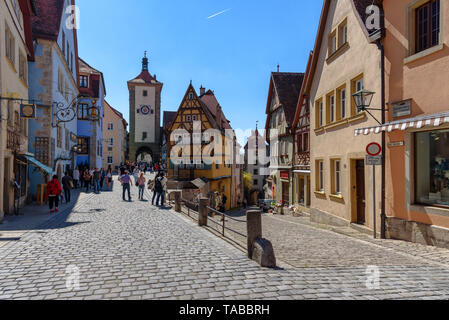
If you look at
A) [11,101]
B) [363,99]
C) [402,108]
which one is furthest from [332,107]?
[11,101]

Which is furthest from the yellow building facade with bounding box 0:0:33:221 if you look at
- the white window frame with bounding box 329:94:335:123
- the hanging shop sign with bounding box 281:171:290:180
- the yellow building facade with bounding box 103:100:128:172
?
the yellow building facade with bounding box 103:100:128:172

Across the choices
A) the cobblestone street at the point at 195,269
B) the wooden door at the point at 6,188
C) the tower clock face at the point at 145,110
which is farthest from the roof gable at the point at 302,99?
the tower clock face at the point at 145,110

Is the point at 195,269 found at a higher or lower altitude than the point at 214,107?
lower

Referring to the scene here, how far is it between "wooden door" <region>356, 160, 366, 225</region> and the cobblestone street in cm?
300

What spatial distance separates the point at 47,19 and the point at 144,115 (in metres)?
39.1

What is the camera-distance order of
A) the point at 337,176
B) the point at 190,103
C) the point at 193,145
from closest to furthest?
the point at 337,176, the point at 193,145, the point at 190,103

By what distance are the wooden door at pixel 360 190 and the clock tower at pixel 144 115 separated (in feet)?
163

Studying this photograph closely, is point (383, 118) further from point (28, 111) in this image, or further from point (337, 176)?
point (28, 111)

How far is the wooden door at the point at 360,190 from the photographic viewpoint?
11.4m

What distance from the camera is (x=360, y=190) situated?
11562 mm

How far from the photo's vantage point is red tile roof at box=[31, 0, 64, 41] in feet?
59.3

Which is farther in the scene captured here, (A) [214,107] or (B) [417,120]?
(A) [214,107]
